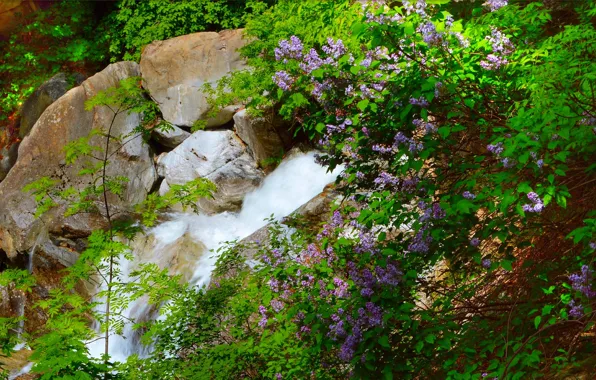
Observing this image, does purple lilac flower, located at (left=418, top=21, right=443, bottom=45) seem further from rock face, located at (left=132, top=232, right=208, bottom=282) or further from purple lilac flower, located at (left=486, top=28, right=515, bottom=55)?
rock face, located at (left=132, top=232, right=208, bottom=282)

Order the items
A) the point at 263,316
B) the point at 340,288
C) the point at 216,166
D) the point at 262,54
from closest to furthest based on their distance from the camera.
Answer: the point at 340,288 < the point at 263,316 < the point at 262,54 < the point at 216,166

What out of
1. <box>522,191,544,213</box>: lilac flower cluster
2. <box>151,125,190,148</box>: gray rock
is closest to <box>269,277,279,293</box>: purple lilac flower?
<box>522,191,544,213</box>: lilac flower cluster

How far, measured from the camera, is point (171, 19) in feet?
41.9

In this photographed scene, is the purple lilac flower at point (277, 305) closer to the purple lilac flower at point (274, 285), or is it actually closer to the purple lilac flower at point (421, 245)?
the purple lilac flower at point (274, 285)

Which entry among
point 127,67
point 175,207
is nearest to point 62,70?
point 127,67

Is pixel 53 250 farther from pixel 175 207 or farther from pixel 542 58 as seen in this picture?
pixel 542 58

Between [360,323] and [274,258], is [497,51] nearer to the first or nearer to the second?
[360,323]

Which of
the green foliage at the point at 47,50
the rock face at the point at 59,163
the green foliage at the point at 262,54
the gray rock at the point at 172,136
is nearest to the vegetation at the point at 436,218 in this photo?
the green foliage at the point at 262,54

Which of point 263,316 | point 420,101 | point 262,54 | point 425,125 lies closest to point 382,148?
point 425,125

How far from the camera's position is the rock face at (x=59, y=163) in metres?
11.1

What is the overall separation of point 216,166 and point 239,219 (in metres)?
1.10

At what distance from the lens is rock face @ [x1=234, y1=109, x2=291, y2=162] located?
33.9 ft

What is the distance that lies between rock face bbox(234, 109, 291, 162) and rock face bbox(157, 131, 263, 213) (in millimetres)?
248

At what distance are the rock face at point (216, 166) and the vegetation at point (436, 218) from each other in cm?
527
